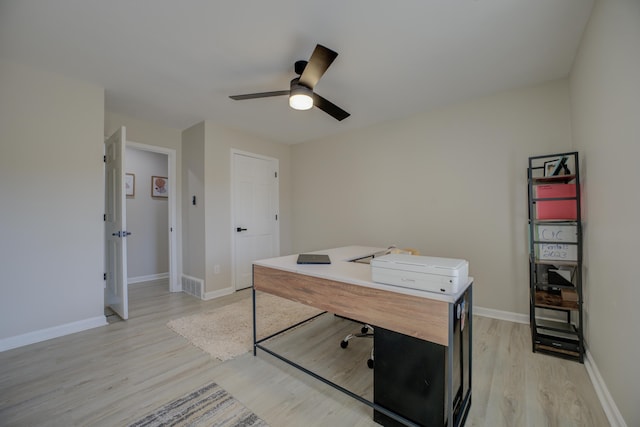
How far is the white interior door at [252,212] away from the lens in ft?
13.1

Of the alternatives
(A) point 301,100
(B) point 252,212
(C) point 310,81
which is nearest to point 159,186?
(B) point 252,212

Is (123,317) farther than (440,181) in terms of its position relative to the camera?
No

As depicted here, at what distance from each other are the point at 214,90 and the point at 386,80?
1.77m

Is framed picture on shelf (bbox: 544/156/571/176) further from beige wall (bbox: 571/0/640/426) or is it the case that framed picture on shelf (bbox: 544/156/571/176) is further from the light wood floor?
the light wood floor

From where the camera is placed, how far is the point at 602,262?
167 centimetres

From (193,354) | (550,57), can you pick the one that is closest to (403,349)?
(193,354)

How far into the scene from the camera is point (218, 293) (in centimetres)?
368

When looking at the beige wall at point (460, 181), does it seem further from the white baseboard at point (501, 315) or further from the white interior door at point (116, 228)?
the white interior door at point (116, 228)

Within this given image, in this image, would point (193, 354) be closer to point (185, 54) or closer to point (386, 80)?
point (185, 54)

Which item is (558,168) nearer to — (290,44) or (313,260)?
(313,260)

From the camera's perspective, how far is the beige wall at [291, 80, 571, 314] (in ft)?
8.66

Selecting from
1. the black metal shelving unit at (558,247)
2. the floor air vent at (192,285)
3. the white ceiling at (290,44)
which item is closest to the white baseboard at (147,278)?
the floor air vent at (192,285)

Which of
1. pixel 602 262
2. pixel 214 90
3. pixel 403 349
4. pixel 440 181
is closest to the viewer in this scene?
pixel 403 349

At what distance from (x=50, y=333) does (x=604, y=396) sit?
13.9 feet
